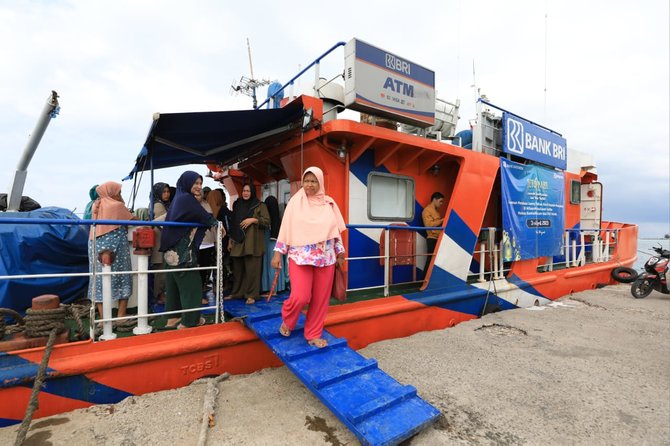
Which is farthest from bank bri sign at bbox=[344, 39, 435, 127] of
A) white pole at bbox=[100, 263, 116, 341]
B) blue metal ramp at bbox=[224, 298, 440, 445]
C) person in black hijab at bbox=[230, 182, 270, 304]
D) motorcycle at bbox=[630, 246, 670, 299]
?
motorcycle at bbox=[630, 246, 670, 299]

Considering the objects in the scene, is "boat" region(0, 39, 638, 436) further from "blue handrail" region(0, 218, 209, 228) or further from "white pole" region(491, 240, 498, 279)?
"blue handrail" region(0, 218, 209, 228)

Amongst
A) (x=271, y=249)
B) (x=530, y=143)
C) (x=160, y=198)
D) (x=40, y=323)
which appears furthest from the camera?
(x=530, y=143)

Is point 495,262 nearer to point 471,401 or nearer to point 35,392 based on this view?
point 471,401

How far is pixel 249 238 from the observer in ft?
13.2

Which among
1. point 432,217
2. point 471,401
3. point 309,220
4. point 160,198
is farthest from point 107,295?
point 432,217

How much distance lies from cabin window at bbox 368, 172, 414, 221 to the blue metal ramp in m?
2.32

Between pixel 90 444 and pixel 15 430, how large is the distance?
60cm

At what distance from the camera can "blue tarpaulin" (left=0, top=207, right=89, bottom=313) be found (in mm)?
3525

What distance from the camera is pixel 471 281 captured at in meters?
5.78

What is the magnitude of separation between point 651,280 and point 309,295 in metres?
8.82

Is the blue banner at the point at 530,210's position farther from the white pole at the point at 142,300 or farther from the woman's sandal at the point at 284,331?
the white pole at the point at 142,300

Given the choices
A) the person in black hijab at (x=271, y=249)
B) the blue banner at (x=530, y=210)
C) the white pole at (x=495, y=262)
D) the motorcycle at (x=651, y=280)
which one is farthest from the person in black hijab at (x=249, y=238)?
the motorcycle at (x=651, y=280)

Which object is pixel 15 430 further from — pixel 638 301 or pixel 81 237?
pixel 638 301

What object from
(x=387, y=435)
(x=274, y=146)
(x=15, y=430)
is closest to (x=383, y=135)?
(x=274, y=146)
